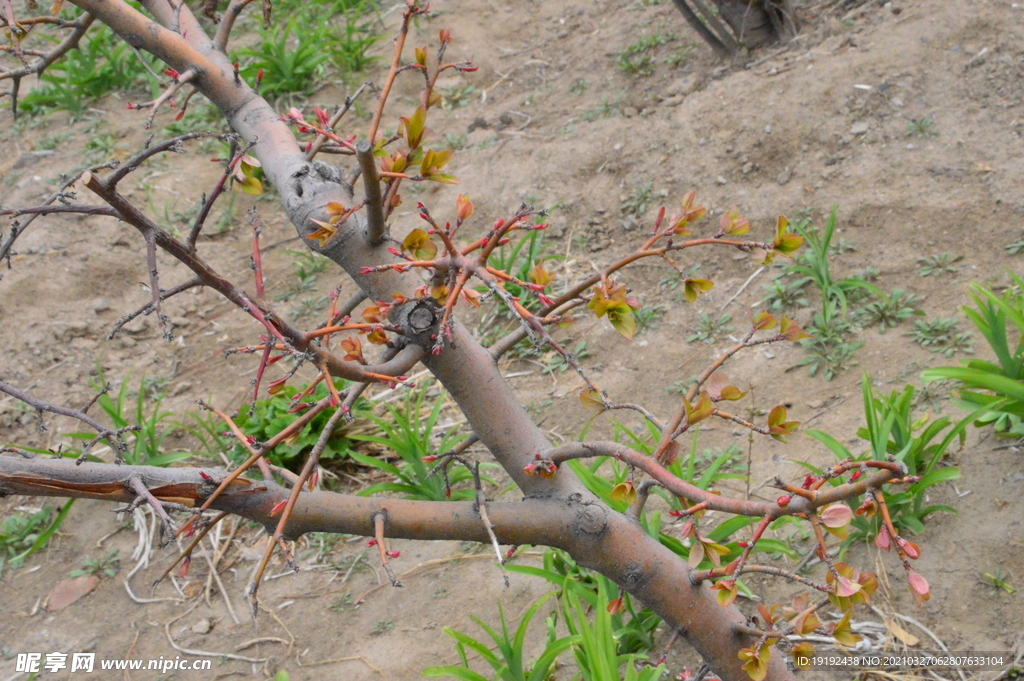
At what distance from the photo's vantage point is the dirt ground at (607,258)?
251cm

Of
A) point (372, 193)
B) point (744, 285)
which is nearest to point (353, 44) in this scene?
point (744, 285)

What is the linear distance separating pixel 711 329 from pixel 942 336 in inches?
33.5

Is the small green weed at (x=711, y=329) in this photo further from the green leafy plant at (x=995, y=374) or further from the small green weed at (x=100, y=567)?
the small green weed at (x=100, y=567)

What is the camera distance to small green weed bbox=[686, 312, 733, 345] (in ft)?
10.4

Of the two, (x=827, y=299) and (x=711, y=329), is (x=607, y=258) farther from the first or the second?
(x=827, y=299)

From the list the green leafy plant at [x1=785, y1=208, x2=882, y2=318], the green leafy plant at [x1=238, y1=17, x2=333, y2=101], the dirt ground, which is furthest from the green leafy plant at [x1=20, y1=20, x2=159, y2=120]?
the green leafy plant at [x1=785, y1=208, x2=882, y2=318]

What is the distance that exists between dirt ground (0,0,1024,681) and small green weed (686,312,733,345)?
4cm

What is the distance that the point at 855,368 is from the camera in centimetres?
277

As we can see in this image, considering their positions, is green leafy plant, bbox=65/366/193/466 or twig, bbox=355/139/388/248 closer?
twig, bbox=355/139/388/248

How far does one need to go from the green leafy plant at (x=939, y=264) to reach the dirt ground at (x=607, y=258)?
4cm

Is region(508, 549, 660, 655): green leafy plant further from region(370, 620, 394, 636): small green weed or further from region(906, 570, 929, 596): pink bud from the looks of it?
region(906, 570, 929, 596): pink bud

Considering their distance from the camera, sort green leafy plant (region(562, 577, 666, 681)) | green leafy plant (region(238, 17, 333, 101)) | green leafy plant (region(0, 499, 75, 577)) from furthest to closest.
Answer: green leafy plant (region(238, 17, 333, 101)) < green leafy plant (region(0, 499, 75, 577)) < green leafy plant (region(562, 577, 666, 681))

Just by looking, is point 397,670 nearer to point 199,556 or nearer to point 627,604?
point 627,604

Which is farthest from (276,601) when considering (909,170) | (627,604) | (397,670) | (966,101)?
(966,101)
